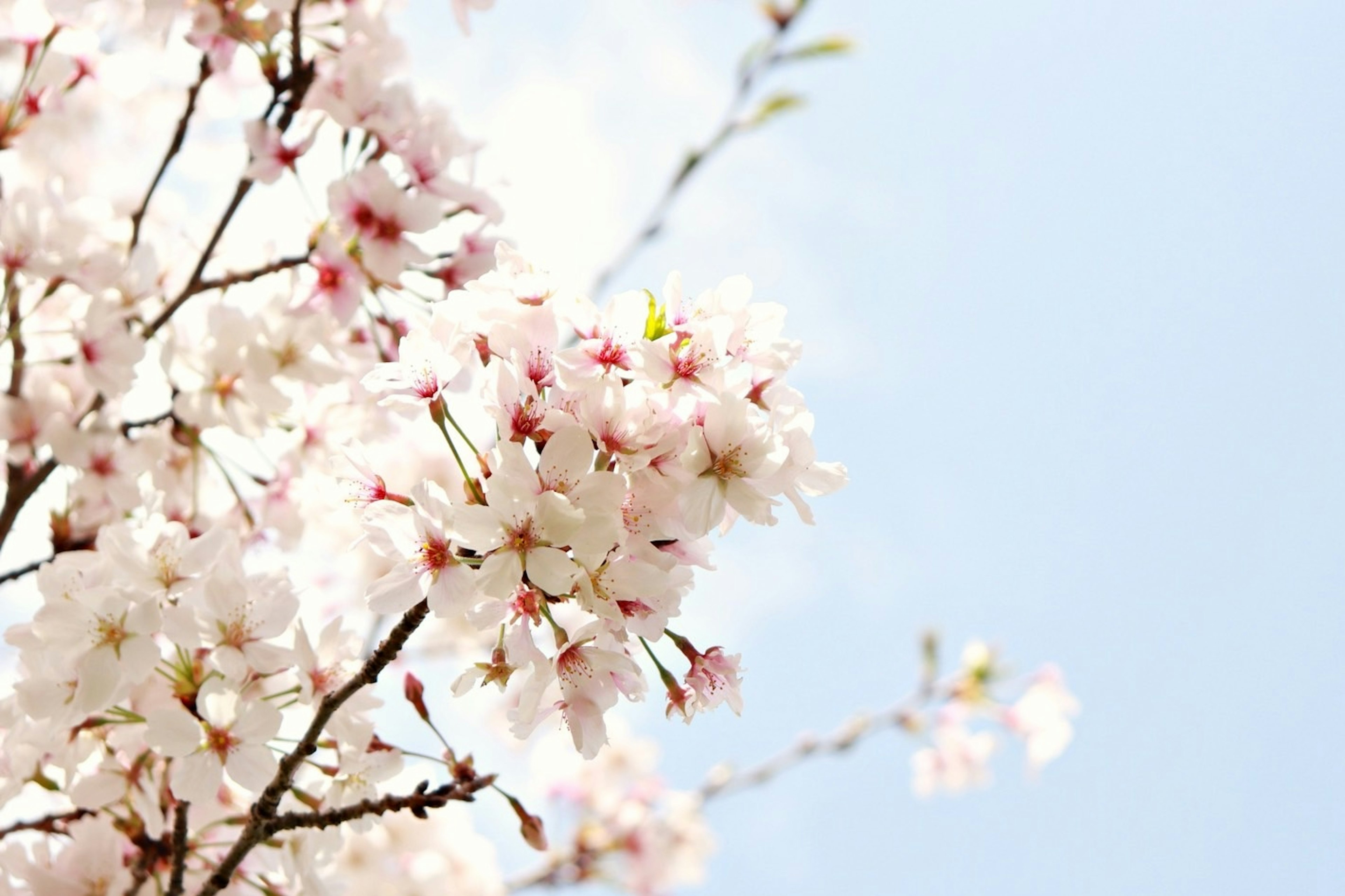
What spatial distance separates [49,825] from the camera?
1794 mm

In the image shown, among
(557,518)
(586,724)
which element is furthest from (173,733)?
(557,518)

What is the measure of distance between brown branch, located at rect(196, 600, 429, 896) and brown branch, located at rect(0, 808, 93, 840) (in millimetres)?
411

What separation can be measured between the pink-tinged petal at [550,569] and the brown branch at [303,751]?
0.51 feet

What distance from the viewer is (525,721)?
51.1 inches

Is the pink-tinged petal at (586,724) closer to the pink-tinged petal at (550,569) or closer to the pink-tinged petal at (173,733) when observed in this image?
the pink-tinged petal at (550,569)

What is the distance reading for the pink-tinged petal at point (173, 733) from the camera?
1.42m

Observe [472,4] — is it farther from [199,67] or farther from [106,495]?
[106,495]

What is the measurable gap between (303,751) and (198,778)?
23cm

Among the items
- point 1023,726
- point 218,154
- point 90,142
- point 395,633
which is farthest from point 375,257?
point 1023,726

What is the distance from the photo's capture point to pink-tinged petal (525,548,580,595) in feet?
3.75

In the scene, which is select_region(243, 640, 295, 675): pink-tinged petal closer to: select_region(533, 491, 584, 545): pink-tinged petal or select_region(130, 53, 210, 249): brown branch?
select_region(533, 491, 584, 545): pink-tinged petal

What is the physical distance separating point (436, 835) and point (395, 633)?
276cm

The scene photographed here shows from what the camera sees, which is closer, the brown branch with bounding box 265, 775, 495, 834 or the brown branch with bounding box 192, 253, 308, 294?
the brown branch with bounding box 265, 775, 495, 834

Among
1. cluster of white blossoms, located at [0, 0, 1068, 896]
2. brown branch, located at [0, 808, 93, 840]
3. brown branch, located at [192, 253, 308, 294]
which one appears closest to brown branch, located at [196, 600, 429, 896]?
cluster of white blossoms, located at [0, 0, 1068, 896]
